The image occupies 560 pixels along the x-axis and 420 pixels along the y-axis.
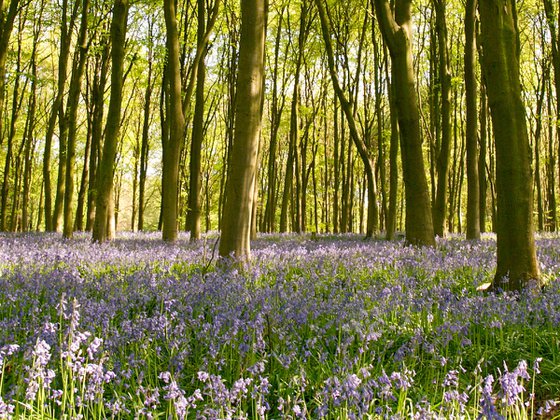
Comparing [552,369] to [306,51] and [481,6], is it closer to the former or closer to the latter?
[481,6]

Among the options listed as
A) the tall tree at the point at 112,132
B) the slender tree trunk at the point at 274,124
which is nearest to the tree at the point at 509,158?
the tall tree at the point at 112,132

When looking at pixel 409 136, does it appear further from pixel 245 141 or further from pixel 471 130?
pixel 245 141

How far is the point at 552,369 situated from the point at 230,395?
260 centimetres

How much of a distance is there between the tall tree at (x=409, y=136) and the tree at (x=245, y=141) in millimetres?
4074

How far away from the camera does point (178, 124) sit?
1352 cm

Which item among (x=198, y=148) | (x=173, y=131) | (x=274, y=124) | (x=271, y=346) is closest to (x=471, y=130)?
(x=198, y=148)

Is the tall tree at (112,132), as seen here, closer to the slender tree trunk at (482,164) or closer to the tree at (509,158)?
the tree at (509,158)

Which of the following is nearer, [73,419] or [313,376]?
[73,419]

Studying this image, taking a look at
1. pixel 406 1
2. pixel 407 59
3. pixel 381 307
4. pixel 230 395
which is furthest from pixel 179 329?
pixel 406 1

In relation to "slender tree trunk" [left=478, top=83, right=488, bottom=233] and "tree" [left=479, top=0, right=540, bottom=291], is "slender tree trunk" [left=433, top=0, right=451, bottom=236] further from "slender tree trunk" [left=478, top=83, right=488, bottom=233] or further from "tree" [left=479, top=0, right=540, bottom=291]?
"tree" [left=479, top=0, right=540, bottom=291]

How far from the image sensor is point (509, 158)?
6121mm

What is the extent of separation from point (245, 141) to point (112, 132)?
5725mm

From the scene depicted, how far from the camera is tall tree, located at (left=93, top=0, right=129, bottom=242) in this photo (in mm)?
11695

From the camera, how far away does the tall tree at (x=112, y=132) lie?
11.7m
